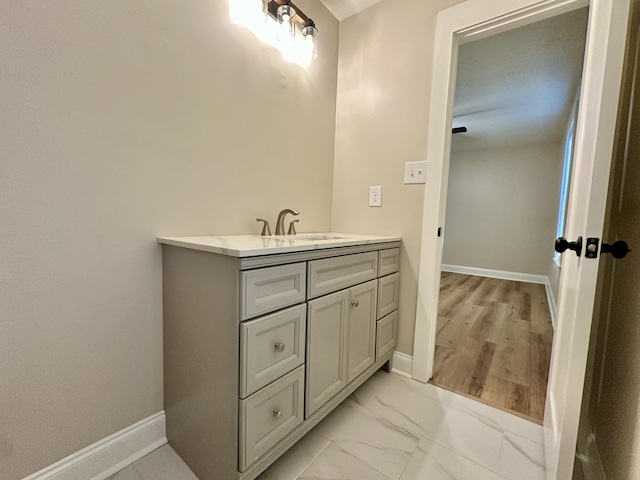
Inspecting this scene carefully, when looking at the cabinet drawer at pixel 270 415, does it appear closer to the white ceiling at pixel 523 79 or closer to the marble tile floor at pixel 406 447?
the marble tile floor at pixel 406 447

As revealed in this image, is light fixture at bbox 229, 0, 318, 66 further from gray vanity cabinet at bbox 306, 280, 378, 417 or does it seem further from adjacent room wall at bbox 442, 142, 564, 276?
adjacent room wall at bbox 442, 142, 564, 276

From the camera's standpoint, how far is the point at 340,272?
48.6 inches

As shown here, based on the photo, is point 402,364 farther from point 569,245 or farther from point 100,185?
point 100,185

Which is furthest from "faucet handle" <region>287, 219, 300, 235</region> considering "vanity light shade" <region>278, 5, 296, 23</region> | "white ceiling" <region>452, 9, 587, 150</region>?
"white ceiling" <region>452, 9, 587, 150</region>

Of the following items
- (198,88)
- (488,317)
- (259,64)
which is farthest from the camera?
(488,317)

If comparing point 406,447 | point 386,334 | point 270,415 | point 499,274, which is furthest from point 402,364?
point 499,274

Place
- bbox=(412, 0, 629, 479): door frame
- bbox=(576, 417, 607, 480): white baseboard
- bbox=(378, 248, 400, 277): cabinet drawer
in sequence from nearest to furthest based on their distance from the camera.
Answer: bbox=(412, 0, 629, 479): door frame → bbox=(576, 417, 607, 480): white baseboard → bbox=(378, 248, 400, 277): cabinet drawer

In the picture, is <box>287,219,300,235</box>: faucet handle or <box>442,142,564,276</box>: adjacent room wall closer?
<box>287,219,300,235</box>: faucet handle

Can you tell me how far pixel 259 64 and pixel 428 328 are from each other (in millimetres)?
1661

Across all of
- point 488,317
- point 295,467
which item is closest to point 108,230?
point 295,467

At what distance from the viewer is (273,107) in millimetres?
1531

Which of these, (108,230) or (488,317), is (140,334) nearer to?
(108,230)

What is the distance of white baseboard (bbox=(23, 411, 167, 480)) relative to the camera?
0.94m

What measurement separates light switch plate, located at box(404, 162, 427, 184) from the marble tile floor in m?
1.17
